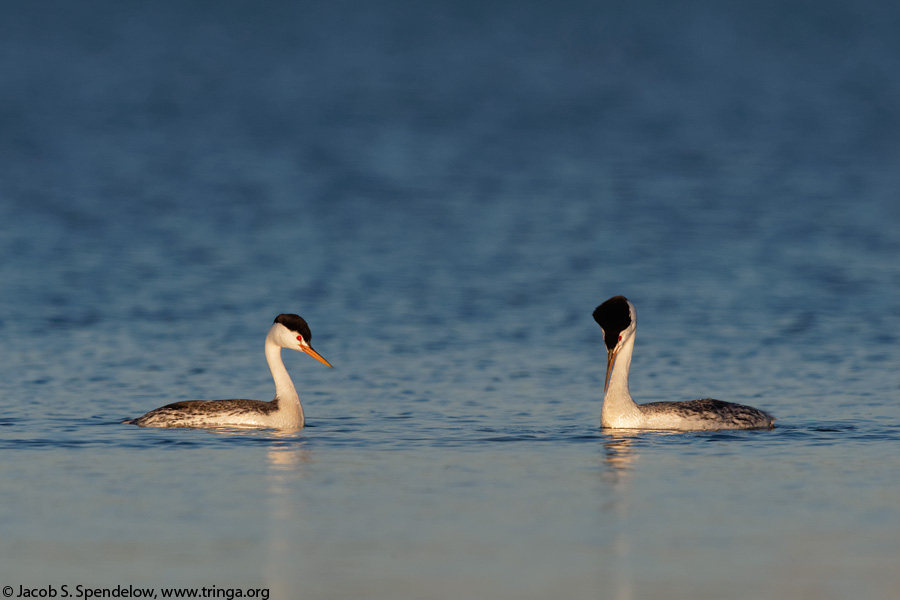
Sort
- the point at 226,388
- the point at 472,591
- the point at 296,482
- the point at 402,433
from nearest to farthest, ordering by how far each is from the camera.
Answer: the point at 472,591 → the point at 296,482 → the point at 402,433 → the point at 226,388

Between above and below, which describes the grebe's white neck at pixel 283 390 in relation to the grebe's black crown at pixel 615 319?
below

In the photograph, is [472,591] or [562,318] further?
[562,318]

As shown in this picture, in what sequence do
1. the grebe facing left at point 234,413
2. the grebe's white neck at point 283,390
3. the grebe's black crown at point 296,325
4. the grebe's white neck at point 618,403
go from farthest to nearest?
the grebe's black crown at point 296,325, the grebe's white neck at point 283,390, the grebe's white neck at point 618,403, the grebe facing left at point 234,413

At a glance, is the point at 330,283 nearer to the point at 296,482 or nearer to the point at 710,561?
the point at 296,482

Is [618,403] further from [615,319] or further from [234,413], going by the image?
[234,413]

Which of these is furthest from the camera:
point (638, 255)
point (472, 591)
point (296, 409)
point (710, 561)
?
point (638, 255)

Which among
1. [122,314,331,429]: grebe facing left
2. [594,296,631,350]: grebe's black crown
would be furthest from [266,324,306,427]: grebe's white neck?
[594,296,631,350]: grebe's black crown

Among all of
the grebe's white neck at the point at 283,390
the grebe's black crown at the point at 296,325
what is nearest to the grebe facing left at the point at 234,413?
the grebe's white neck at the point at 283,390

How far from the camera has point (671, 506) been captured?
1109cm

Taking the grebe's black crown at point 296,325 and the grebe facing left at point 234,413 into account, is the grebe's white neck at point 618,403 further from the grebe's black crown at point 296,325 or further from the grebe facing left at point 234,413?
the grebe's black crown at point 296,325

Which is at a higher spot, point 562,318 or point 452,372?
point 562,318

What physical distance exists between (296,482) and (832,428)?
6200 mm

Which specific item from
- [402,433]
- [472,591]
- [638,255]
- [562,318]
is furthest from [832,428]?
[638,255]

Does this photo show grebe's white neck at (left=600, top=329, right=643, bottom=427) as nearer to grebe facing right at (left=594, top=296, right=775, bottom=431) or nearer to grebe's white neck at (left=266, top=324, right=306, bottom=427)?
grebe facing right at (left=594, top=296, right=775, bottom=431)
